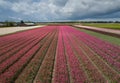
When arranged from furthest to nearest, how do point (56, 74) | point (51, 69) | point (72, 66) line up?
point (72, 66) < point (51, 69) < point (56, 74)

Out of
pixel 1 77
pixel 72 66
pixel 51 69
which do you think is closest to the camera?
pixel 1 77

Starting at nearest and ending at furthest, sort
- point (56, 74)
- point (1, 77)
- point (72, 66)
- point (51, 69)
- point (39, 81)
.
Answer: point (39, 81) → point (1, 77) → point (56, 74) → point (51, 69) → point (72, 66)

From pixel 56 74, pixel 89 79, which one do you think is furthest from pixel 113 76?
pixel 56 74

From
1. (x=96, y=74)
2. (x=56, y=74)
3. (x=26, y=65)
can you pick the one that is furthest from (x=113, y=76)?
(x=26, y=65)

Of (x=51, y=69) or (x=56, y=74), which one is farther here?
(x=51, y=69)

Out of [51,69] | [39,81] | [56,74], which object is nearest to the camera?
[39,81]

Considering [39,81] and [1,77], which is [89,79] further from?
[1,77]

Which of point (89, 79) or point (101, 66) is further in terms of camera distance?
point (101, 66)

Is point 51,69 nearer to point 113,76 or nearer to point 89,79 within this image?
point 89,79

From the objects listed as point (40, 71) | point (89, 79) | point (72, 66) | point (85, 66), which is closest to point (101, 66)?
point (85, 66)
